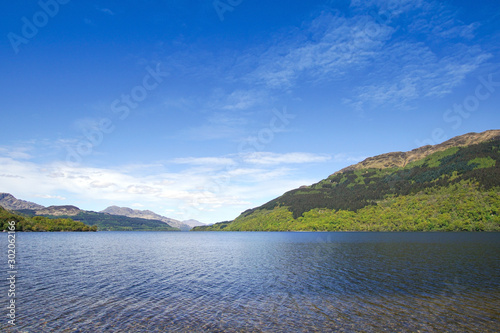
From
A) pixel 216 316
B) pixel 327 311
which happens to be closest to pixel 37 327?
pixel 216 316

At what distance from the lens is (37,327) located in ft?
80.8

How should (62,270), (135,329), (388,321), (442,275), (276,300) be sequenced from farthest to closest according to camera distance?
(62,270), (442,275), (276,300), (388,321), (135,329)

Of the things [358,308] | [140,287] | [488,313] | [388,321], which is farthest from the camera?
[140,287]

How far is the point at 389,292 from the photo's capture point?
127 ft

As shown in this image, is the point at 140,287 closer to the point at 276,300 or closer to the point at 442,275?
the point at 276,300

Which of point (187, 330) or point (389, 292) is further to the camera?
point (389, 292)

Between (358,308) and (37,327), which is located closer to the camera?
(37,327)

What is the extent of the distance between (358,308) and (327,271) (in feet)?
87.3

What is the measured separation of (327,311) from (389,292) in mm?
14296

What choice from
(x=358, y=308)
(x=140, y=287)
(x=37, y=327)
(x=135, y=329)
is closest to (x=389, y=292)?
(x=358, y=308)

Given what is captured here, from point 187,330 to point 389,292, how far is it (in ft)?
97.3

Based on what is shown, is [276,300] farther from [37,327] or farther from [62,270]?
[62,270]

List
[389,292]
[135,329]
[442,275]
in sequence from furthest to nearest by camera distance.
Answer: [442,275] < [389,292] < [135,329]

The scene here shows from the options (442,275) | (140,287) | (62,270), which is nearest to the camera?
(140,287)
